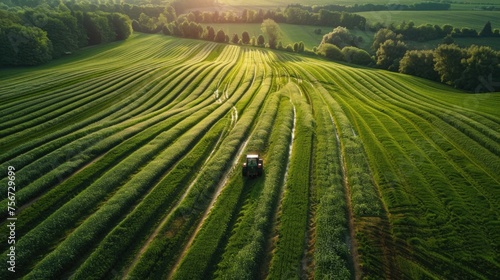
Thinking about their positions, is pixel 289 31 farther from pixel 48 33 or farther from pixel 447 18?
pixel 48 33

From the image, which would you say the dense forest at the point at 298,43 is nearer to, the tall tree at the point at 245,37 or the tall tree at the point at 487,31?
the tall tree at the point at 245,37

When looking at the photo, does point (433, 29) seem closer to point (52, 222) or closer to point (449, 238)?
point (449, 238)

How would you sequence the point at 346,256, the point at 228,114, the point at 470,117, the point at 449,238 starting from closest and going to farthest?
the point at 346,256 < the point at 449,238 < the point at 470,117 < the point at 228,114

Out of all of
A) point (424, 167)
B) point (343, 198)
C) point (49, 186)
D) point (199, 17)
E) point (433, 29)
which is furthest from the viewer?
point (199, 17)

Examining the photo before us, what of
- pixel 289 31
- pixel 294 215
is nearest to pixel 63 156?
pixel 294 215

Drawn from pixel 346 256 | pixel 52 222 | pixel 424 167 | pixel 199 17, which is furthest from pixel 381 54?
pixel 199 17

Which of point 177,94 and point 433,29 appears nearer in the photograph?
point 177,94
